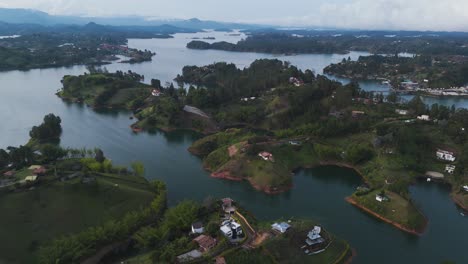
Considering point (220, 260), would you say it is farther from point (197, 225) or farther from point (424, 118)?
point (424, 118)

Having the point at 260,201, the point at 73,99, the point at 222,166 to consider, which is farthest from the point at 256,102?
the point at 73,99

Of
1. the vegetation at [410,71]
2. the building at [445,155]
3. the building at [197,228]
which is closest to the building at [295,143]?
the building at [445,155]

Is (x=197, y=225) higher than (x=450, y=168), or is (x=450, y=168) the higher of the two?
(x=450, y=168)

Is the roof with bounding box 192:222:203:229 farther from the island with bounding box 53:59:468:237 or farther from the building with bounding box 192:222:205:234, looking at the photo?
the island with bounding box 53:59:468:237

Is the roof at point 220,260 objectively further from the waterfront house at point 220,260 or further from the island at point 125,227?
the island at point 125,227

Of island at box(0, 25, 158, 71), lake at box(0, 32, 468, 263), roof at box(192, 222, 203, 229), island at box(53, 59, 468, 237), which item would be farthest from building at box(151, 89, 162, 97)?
island at box(0, 25, 158, 71)

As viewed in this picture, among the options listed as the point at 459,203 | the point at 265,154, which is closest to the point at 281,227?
the point at 265,154
